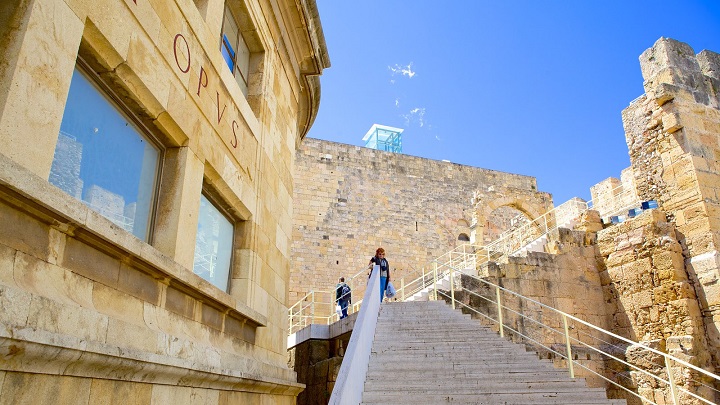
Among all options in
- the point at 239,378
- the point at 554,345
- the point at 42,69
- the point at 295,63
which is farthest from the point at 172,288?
the point at 554,345

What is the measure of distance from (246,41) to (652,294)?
9.91 metres

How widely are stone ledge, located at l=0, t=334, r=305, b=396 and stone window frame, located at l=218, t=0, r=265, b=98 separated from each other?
3.65 m

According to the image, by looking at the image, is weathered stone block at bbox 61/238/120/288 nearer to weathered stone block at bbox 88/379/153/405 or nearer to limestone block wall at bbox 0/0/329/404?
limestone block wall at bbox 0/0/329/404

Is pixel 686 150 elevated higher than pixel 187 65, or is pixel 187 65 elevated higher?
pixel 686 150

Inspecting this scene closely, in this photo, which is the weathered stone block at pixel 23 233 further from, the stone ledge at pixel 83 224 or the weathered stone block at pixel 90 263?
the weathered stone block at pixel 90 263

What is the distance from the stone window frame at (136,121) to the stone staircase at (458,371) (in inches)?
113

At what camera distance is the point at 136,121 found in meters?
4.40

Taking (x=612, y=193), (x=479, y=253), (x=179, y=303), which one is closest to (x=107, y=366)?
(x=179, y=303)

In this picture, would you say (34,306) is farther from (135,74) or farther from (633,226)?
(633,226)

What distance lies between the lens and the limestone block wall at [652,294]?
10.4 metres

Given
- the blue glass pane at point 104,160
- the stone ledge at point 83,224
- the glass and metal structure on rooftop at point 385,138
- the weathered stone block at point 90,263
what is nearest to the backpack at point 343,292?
the stone ledge at point 83,224

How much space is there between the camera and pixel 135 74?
3.99 m

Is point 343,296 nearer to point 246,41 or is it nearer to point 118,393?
point 246,41

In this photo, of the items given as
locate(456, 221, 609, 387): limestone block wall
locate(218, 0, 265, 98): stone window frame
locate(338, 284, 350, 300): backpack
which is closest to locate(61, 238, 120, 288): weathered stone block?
locate(218, 0, 265, 98): stone window frame
